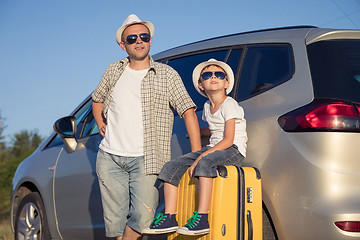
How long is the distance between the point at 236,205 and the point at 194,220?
29cm

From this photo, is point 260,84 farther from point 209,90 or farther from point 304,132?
point 304,132

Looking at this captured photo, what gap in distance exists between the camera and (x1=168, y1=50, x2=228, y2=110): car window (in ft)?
14.4

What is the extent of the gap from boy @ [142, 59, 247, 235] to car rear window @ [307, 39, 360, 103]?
0.58 meters

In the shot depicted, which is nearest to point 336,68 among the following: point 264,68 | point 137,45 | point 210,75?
point 264,68

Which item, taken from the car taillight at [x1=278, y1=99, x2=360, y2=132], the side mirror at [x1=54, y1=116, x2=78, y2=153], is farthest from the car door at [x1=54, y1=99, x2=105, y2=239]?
the car taillight at [x1=278, y1=99, x2=360, y2=132]

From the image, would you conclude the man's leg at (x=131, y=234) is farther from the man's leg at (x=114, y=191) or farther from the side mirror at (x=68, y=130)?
the side mirror at (x=68, y=130)

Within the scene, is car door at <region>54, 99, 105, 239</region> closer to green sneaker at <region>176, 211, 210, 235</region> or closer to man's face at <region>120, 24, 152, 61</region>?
man's face at <region>120, 24, 152, 61</region>

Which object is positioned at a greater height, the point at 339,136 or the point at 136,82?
the point at 136,82

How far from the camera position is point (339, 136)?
3.22 metres

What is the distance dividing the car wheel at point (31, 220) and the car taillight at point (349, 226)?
355 cm

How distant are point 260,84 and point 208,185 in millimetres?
872

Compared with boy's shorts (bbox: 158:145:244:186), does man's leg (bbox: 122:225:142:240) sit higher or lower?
lower

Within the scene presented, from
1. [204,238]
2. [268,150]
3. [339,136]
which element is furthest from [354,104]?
[204,238]

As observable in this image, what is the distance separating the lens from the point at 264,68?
3904mm
